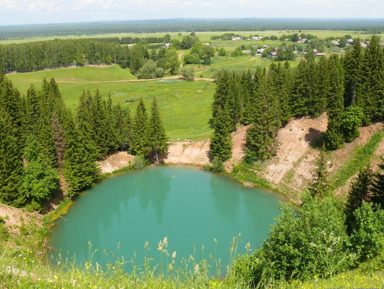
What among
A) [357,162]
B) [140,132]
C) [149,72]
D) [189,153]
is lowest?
[189,153]

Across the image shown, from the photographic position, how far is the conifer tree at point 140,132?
1893 inches

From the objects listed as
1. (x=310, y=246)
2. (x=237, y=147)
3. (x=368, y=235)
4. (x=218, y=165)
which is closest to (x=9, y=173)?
(x=218, y=165)

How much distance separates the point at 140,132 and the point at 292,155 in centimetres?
2331

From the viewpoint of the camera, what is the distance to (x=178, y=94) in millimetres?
87562

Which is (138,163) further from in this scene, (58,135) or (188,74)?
(188,74)

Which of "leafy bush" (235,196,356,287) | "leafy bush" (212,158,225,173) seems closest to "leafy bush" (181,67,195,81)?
"leafy bush" (212,158,225,173)

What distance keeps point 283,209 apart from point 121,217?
74.1 feet

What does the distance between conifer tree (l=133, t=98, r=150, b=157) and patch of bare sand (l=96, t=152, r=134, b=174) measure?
6.85 feet

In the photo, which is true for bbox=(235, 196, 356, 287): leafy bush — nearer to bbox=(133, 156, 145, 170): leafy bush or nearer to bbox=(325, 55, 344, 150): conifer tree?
bbox=(325, 55, 344, 150): conifer tree

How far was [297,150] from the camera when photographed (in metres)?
44.8

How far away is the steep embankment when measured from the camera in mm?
40031

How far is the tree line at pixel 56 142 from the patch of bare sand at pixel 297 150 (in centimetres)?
1761

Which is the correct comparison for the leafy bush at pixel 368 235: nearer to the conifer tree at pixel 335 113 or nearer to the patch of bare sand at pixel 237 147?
the conifer tree at pixel 335 113

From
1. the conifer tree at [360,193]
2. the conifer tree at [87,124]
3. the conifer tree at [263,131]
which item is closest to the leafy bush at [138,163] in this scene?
the conifer tree at [87,124]
